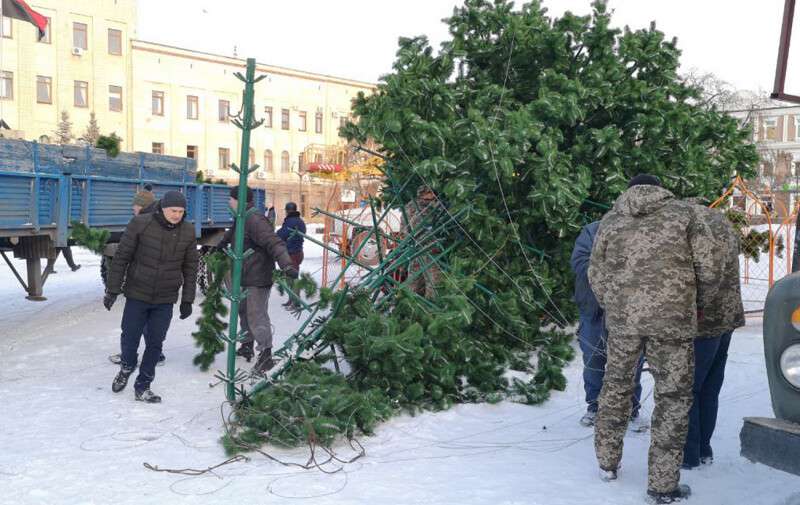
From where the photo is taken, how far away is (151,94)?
47.3 metres

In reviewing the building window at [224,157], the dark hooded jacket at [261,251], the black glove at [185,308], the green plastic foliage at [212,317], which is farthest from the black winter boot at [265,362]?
the building window at [224,157]

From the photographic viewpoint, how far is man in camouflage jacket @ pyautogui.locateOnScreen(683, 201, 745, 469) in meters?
4.13

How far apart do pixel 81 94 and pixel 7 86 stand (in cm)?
396

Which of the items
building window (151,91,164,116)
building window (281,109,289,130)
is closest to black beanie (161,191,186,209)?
building window (151,91,164,116)

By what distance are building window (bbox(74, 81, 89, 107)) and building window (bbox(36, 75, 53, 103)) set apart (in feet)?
4.71

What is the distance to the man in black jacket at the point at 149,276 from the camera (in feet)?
20.2

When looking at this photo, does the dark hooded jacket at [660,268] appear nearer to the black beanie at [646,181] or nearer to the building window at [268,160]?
the black beanie at [646,181]

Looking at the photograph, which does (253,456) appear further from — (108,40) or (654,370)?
(108,40)

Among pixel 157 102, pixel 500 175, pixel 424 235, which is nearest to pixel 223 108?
pixel 157 102

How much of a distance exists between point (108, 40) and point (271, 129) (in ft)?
36.7

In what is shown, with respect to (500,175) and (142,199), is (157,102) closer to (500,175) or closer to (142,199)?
(142,199)

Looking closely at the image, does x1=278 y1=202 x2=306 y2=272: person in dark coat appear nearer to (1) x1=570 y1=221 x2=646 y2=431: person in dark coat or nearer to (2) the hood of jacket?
(1) x1=570 y1=221 x2=646 y2=431: person in dark coat

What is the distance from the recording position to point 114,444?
199 inches

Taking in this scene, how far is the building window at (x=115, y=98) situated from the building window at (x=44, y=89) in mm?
3251
